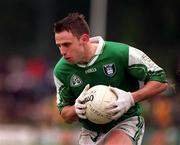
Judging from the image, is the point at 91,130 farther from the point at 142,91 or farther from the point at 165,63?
the point at 165,63

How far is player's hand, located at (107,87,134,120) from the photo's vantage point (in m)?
8.23

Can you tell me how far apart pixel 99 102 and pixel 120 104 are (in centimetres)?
20

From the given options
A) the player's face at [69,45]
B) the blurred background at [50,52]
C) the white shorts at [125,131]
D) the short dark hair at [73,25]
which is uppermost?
the short dark hair at [73,25]

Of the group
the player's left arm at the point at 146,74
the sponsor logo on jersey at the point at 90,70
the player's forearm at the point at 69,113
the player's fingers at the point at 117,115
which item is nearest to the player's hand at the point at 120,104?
the player's fingers at the point at 117,115

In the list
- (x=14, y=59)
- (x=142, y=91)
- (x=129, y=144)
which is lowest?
(x=14, y=59)

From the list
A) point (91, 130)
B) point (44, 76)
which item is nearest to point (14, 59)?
point (44, 76)

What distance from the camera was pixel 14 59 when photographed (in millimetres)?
24281

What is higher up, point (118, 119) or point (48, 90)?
point (118, 119)

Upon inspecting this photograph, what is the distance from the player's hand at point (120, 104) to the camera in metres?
8.23

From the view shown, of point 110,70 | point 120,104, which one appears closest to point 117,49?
point 110,70

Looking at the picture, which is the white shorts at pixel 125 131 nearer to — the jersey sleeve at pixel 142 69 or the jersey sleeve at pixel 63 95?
the jersey sleeve at pixel 63 95

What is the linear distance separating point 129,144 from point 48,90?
485 inches

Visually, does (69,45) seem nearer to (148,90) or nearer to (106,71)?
(106,71)

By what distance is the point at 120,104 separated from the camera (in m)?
8.25
